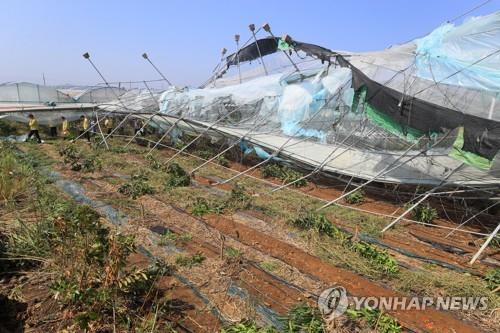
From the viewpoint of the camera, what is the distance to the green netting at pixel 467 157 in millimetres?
5780

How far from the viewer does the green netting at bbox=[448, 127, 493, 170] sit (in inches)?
228

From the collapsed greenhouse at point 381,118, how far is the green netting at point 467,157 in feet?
0.05

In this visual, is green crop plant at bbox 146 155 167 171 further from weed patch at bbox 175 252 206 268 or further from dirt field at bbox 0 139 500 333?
weed patch at bbox 175 252 206 268

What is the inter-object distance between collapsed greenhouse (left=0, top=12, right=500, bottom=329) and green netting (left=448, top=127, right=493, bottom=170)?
0.05 ft

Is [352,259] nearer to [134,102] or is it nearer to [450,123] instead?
[450,123]

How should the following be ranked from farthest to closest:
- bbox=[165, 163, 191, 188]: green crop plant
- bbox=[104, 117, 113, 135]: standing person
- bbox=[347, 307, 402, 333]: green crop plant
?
bbox=[104, 117, 113, 135]: standing person
bbox=[165, 163, 191, 188]: green crop plant
bbox=[347, 307, 402, 333]: green crop plant

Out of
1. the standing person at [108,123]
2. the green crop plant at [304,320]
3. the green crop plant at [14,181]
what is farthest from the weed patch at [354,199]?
the standing person at [108,123]

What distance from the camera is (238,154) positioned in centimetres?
1298

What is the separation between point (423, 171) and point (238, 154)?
663 centimetres

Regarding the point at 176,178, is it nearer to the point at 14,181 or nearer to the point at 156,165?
the point at 156,165

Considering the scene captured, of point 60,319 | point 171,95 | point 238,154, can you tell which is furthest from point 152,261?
point 171,95

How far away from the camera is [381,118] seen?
7.43m

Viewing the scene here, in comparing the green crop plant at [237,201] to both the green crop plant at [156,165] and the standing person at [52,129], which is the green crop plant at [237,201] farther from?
the standing person at [52,129]

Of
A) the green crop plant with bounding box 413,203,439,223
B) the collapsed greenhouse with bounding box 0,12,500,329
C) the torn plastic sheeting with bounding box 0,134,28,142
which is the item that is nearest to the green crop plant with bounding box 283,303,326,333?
the collapsed greenhouse with bounding box 0,12,500,329
